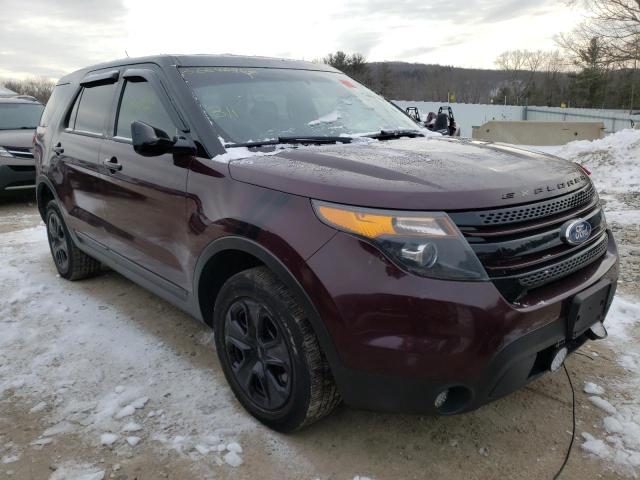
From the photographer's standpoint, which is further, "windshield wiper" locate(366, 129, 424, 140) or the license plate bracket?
"windshield wiper" locate(366, 129, 424, 140)

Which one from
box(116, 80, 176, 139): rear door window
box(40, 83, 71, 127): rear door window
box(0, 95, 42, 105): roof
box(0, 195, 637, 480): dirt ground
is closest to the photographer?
box(0, 195, 637, 480): dirt ground

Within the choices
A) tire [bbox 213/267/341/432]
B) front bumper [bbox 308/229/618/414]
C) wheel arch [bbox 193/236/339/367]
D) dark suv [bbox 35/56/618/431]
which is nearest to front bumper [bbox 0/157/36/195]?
dark suv [bbox 35/56/618/431]

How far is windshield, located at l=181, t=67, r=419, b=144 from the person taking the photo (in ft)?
9.41

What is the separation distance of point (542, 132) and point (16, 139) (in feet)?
73.0

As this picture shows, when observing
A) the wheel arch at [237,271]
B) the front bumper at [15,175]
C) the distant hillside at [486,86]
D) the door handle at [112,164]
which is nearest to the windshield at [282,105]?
the wheel arch at [237,271]

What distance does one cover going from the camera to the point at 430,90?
9106 centimetres

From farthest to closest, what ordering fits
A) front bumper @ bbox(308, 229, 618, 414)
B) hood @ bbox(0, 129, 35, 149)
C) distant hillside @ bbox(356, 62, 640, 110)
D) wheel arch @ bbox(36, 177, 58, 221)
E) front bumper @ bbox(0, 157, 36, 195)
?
1. distant hillside @ bbox(356, 62, 640, 110)
2. hood @ bbox(0, 129, 35, 149)
3. front bumper @ bbox(0, 157, 36, 195)
4. wheel arch @ bbox(36, 177, 58, 221)
5. front bumper @ bbox(308, 229, 618, 414)

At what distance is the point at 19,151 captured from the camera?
8320 mm

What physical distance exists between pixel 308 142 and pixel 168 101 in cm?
86

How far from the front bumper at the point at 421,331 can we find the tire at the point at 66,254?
3.33 m

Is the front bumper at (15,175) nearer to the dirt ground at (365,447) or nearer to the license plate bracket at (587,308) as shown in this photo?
the dirt ground at (365,447)

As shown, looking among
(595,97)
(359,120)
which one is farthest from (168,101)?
(595,97)

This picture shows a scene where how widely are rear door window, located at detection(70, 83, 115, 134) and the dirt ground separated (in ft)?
6.34

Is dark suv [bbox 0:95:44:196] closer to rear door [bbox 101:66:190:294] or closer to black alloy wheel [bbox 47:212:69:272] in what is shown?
black alloy wheel [bbox 47:212:69:272]
